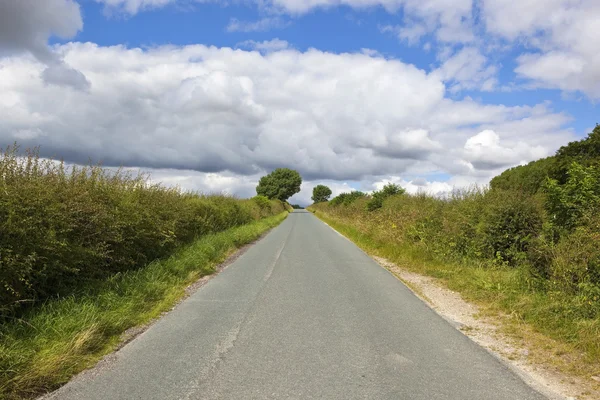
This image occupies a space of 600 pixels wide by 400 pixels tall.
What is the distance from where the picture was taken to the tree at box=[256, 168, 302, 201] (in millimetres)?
108812

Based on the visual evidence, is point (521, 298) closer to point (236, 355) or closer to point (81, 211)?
point (236, 355)

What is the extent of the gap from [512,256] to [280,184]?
99448 mm

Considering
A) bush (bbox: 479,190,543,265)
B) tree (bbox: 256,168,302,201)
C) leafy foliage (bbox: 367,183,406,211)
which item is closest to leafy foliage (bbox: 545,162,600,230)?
bush (bbox: 479,190,543,265)

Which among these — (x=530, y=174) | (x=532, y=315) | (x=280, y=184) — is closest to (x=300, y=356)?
(x=532, y=315)

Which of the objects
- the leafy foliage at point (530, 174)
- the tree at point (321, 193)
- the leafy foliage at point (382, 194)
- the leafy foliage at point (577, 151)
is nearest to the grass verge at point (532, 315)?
the leafy foliage at point (382, 194)

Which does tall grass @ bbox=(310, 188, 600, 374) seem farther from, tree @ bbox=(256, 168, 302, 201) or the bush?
tree @ bbox=(256, 168, 302, 201)

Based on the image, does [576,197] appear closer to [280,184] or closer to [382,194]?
[382,194]

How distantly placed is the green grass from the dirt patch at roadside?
5053mm

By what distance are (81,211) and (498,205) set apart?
33.9 ft

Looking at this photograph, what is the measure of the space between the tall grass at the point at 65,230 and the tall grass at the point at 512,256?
731 centimetres

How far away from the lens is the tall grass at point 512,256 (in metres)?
6.26

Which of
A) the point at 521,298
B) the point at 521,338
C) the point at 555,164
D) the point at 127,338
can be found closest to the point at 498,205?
the point at 521,298

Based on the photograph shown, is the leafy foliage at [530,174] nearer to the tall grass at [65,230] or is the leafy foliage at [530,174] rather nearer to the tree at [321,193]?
the tall grass at [65,230]

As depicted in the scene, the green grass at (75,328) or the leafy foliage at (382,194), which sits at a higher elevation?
the leafy foliage at (382,194)
